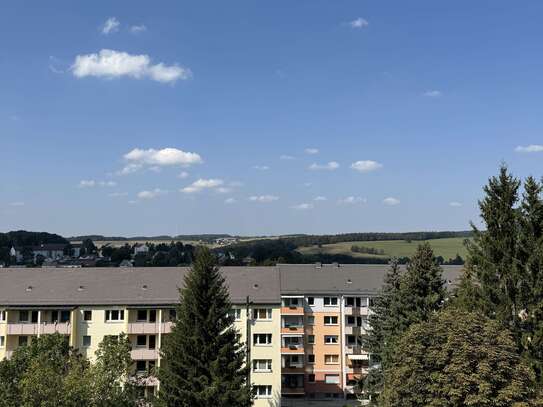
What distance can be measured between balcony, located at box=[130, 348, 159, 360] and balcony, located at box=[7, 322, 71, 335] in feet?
19.8

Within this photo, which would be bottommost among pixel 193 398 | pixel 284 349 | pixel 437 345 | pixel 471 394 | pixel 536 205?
pixel 284 349

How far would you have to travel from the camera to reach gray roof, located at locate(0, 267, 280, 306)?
4425cm

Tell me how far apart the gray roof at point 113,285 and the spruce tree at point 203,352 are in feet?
54.9

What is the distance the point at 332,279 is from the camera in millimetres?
59031

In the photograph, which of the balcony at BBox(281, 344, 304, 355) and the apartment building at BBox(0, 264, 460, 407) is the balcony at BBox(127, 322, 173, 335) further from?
the balcony at BBox(281, 344, 304, 355)

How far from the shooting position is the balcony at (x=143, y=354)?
43331 mm

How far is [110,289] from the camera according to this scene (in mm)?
45844

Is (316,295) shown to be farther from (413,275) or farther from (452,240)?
(452,240)

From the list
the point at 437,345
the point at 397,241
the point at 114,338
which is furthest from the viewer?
the point at 397,241

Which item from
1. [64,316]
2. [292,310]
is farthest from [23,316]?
[292,310]

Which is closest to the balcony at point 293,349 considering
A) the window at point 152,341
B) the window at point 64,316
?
the window at point 152,341

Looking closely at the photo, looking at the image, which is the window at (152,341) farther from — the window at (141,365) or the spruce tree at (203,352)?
the spruce tree at (203,352)

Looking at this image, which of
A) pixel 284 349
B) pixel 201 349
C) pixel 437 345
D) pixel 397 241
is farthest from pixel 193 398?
pixel 397 241

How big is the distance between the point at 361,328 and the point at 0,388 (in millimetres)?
43734
